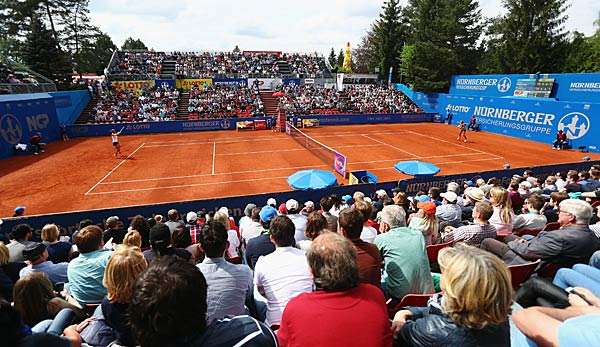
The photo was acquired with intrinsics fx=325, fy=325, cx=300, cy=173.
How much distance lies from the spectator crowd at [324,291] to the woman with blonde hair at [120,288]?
0.04 feet

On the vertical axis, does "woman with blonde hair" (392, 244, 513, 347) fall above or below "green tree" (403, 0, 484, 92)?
below

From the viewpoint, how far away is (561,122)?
2856 cm

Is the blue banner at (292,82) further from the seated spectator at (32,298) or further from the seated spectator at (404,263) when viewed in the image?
the seated spectator at (32,298)

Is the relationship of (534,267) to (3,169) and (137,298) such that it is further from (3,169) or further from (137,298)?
(3,169)

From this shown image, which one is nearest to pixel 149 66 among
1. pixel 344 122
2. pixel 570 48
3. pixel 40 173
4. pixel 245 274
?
pixel 344 122

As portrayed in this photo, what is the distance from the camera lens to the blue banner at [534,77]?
95.0 feet

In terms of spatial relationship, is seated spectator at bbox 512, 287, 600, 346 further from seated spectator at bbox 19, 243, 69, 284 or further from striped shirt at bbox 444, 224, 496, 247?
seated spectator at bbox 19, 243, 69, 284

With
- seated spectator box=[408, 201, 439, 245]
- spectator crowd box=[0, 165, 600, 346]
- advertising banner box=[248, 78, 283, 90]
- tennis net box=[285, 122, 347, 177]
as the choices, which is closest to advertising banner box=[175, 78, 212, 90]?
advertising banner box=[248, 78, 283, 90]

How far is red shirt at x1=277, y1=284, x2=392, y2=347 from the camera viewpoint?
7.75ft

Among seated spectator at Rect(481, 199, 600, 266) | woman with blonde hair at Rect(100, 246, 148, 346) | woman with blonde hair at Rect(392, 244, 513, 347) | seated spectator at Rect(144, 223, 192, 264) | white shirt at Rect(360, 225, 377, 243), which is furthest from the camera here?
white shirt at Rect(360, 225, 377, 243)

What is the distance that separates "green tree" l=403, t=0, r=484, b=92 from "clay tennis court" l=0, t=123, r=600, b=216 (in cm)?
1828

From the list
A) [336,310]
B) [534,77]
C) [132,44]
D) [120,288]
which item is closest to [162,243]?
[120,288]

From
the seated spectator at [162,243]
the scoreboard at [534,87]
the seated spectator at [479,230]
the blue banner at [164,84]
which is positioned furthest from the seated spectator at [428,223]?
the blue banner at [164,84]

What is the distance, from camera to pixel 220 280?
3.84 meters
